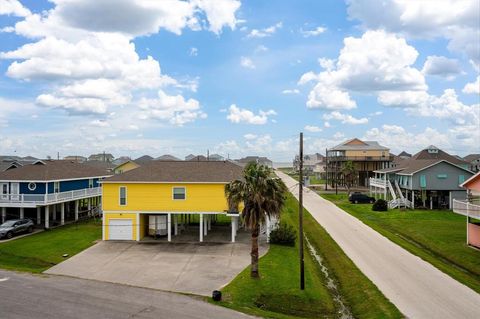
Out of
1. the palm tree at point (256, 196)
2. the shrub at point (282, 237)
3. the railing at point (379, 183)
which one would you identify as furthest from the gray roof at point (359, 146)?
the palm tree at point (256, 196)

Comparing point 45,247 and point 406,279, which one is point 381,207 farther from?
point 45,247

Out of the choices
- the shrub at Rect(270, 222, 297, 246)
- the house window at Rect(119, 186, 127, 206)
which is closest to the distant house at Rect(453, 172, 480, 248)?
the shrub at Rect(270, 222, 297, 246)

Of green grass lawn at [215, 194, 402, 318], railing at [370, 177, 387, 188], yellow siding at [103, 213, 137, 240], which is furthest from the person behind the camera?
railing at [370, 177, 387, 188]

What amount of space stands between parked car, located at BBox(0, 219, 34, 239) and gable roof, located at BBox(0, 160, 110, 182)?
4.48 m

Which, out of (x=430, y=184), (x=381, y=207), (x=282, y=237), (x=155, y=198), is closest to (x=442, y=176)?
(x=430, y=184)

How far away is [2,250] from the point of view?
33.3 metres

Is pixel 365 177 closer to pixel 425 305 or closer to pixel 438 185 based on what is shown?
pixel 438 185

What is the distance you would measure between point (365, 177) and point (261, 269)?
73712 millimetres

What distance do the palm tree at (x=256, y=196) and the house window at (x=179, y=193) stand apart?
38.8 ft

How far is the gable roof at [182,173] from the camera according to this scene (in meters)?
37.5

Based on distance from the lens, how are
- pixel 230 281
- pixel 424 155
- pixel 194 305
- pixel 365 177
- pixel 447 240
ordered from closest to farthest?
pixel 194 305
pixel 230 281
pixel 447 240
pixel 424 155
pixel 365 177

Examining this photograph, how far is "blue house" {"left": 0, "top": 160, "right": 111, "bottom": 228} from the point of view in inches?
1671

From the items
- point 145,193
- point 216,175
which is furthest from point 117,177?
point 216,175

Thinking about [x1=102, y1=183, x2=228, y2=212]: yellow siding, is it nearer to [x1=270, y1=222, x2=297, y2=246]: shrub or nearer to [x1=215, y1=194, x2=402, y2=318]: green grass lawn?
[x1=270, y1=222, x2=297, y2=246]: shrub
